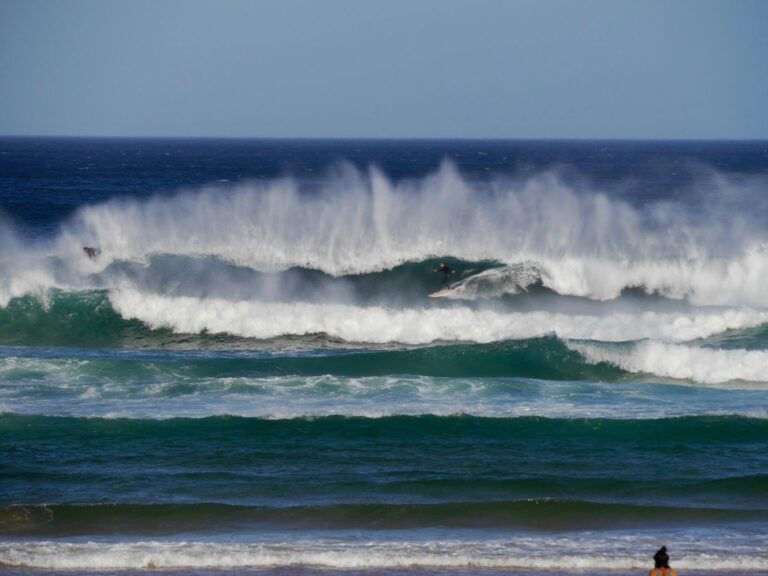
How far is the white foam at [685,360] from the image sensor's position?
2030 centimetres

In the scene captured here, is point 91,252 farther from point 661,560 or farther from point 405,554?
point 661,560

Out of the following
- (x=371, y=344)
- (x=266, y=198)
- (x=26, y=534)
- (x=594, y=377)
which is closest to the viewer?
(x=26, y=534)

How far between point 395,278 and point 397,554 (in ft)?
59.8

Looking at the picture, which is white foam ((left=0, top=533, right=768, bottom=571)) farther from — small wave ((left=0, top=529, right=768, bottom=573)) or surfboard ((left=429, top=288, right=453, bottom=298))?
surfboard ((left=429, top=288, right=453, bottom=298))

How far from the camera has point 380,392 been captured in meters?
18.4

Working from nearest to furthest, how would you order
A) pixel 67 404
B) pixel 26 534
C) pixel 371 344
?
pixel 26 534 → pixel 67 404 → pixel 371 344

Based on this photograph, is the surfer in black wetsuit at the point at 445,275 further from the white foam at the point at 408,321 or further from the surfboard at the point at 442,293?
the white foam at the point at 408,321

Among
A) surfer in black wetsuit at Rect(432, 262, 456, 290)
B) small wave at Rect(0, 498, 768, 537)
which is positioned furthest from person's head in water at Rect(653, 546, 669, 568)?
surfer in black wetsuit at Rect(432, 262, 456, 290)

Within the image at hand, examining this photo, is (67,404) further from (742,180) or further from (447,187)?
(742,180)

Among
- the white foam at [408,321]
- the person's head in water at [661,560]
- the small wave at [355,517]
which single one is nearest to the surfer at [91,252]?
the white foam at [408,321]

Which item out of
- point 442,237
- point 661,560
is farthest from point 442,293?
point 661,560

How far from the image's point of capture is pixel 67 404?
57.8 ft

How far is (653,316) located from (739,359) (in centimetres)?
479

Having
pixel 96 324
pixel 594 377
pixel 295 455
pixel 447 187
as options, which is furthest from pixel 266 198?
pixel 295 455
